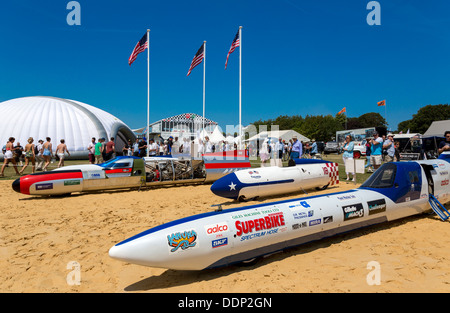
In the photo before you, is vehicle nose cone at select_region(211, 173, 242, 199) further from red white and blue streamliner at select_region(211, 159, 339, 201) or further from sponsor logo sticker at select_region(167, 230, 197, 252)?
sponsor logo sticker at select_region(167, 230, 197, 252)

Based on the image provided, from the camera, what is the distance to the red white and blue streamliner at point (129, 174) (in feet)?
28.2

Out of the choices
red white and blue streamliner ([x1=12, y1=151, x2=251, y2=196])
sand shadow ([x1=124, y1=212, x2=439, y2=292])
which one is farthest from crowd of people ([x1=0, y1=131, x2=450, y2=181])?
sand shadow ([x1=124, y1=212, x2=439, y2=292])

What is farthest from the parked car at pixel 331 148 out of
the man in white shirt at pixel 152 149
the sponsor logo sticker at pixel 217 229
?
the sponsor logo sticker at pixel 217 229

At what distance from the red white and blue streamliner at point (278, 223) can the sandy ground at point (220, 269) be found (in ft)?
0.83

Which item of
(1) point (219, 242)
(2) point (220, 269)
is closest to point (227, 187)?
(2) point (220, 269)

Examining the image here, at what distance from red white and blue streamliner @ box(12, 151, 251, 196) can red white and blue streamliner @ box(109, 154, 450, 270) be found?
20.4ft

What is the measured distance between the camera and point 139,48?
1794 centimetres

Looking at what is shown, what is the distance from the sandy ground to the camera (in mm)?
3488

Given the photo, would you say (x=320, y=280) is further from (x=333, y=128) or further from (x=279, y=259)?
(x=333, y=128)

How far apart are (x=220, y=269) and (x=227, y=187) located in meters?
3.64

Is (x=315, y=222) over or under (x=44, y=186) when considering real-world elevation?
under

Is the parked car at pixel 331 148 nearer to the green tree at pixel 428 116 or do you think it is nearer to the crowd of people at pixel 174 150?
the crowd of people at pixel 174 150

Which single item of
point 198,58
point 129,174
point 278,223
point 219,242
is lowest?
point 219,242

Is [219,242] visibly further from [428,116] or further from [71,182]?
[428,116]
